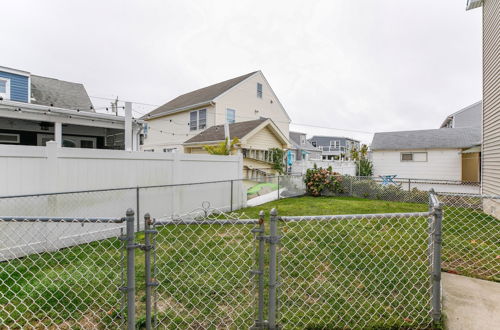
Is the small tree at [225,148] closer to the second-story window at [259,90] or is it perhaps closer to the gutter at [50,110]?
the gutter at [50,110]

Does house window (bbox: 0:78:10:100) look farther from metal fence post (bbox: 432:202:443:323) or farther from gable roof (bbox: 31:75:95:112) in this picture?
metal fence post (bbox: 432:202:443:323)

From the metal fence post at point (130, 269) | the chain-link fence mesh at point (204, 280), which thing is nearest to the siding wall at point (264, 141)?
the chain-link fence mesh at point (204, 280)

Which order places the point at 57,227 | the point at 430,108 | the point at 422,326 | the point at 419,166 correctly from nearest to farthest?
the point at 422,326 < the point at 57,227 < the point at 419,166 < the point at 430,108

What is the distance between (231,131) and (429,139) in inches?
581

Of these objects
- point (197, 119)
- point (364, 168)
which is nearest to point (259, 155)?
point (197, 119)

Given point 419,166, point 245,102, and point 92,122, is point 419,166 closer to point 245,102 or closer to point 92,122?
point 245,102

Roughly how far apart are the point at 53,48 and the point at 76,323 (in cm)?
1642

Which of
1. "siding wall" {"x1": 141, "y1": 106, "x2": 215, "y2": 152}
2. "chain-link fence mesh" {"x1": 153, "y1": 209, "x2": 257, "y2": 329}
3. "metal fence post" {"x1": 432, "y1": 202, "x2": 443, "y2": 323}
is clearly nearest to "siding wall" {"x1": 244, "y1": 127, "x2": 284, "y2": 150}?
"siding wall" {"x1": 141, "y1": 106, "x2": 215, "y2": 152}

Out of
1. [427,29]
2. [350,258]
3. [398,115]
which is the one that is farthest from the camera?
[398,115]

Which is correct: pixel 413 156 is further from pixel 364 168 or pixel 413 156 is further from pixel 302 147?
pixel 302 147

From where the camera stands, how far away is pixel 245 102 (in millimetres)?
20500

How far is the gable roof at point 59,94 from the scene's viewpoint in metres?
12.8

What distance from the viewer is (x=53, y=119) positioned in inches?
335

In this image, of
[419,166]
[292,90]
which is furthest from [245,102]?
[419,166]
